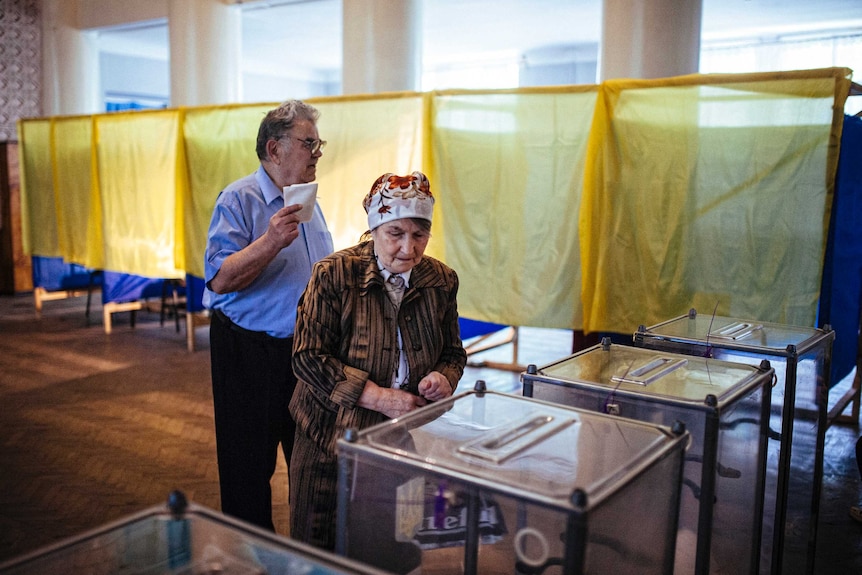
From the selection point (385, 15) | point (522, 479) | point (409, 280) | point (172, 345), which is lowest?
point (172, 345)

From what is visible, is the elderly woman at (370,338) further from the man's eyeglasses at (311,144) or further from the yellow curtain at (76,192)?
the yellow curtain at (76,192)

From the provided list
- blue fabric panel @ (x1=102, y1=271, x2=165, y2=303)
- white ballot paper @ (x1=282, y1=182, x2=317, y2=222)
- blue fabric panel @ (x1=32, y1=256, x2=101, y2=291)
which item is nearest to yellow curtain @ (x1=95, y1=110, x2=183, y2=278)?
blue fabric panel @ (x1=102, y1=271, x2=165, y2=303)

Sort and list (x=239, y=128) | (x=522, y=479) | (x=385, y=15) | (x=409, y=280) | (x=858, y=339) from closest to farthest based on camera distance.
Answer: (x=522, y=479), (x=409, y=280), (x=858, y=339), (x=239, y=128), (x=385, y=15)

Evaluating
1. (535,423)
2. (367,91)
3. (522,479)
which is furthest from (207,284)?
(367,91)

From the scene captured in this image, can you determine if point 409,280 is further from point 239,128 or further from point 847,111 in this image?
point 239,128

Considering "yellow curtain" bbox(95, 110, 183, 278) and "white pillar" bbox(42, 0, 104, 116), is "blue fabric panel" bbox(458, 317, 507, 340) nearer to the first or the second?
"yellow curtain" bbox(95, 110, 183, 278)

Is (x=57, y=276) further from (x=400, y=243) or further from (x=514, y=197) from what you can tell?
(x=400, y=243)

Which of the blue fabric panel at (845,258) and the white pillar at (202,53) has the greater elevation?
the white pillar at (202,53)

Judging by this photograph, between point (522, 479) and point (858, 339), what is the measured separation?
454 centimetres

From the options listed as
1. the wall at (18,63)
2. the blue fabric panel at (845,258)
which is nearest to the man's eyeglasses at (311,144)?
the blue fabric panel at (845,258)

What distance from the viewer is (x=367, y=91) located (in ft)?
22.1

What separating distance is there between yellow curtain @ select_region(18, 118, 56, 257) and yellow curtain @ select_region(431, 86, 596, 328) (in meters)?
5.33

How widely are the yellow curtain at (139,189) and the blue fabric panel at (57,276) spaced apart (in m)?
1.56

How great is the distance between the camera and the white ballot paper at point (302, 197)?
2357 mm
